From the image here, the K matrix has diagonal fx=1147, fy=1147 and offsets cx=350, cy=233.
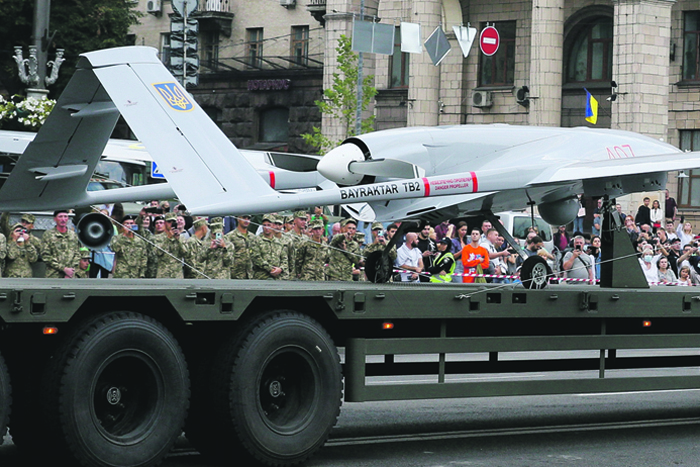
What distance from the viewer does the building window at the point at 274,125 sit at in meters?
57.7

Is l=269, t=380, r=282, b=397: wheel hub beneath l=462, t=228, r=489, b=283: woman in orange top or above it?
beneath

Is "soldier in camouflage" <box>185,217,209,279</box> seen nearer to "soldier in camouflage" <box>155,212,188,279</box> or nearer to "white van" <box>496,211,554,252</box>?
"soldier in camouflage" <box>155,212,188,279</box>

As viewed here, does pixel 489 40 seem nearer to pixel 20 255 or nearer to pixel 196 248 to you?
pixel 196 248

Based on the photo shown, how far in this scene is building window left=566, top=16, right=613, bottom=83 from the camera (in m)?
47.6

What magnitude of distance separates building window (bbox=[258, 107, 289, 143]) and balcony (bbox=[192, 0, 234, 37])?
5208 mm

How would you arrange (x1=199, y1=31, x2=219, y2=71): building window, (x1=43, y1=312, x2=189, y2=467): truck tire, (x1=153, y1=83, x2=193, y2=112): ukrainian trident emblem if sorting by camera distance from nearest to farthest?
(x1=43, y1=312, x2=189, y2=467): truck tire, (x1=153, y1=83, x2=193, y2=112): ukrainian trident emblem, (x1=199, y1=31, x2=219, y2=71): building window

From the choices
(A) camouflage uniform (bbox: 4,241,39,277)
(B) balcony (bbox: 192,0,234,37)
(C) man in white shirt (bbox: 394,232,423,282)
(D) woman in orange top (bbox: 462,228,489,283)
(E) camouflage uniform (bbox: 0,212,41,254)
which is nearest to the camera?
(A) camouflage uniform (bbox: 4,241,39,277)

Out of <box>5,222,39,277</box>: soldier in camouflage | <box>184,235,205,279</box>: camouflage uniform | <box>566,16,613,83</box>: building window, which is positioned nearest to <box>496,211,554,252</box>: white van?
<box>184,235,205,279</box>: camouflage uniform

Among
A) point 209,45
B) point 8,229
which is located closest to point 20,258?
point 8,229

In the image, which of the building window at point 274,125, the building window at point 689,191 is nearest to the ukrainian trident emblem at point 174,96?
the building window at point 689,191

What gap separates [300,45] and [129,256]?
42.9 m

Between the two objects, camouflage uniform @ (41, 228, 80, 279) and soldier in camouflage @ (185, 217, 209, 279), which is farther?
soldier in camouflage @ (185, 217, 209, 279)

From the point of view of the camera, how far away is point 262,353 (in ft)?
27.9

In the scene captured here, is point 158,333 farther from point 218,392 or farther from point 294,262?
point 294,262
